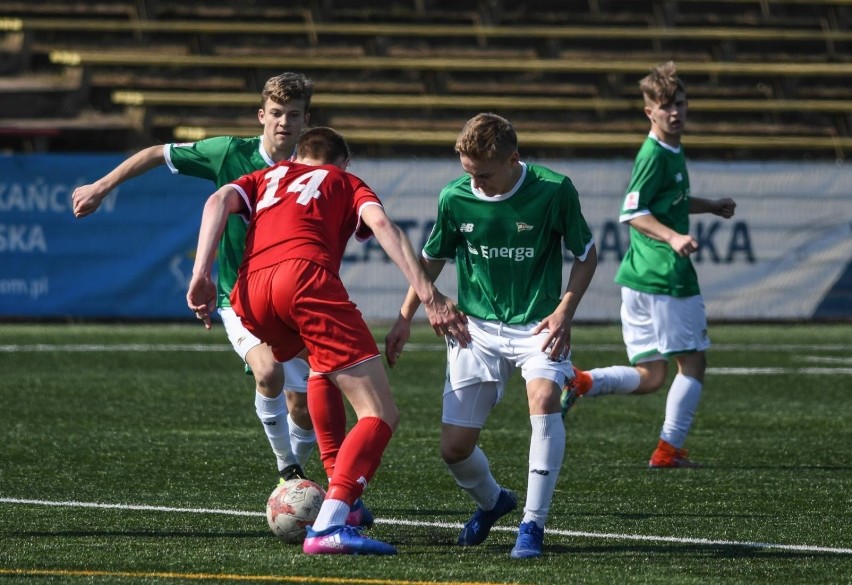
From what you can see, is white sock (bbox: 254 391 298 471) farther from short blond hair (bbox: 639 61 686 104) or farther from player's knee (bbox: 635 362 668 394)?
short blond hair (bbox: 639 61 686 104)

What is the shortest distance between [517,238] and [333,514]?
122 cm

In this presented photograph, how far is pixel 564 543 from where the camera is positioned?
18.2 ft

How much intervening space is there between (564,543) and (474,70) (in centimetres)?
1553

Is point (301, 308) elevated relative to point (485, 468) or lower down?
elevated

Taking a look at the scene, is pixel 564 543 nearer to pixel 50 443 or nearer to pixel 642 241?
pixel 642 241

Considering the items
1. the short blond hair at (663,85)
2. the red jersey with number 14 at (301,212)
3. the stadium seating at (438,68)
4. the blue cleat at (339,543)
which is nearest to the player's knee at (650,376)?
the short blond hair at (663,85)

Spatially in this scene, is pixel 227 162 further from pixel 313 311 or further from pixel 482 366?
pixel 482 366

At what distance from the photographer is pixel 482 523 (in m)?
5.53

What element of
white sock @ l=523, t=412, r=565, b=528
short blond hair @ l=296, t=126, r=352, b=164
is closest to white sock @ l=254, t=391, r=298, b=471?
short blond hair @ l=296, t=126, r=352, b=164

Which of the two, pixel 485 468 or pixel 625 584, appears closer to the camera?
pixel 625 584

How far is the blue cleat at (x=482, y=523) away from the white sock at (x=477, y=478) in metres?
0.02

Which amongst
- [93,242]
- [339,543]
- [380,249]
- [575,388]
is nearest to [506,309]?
[339,543]

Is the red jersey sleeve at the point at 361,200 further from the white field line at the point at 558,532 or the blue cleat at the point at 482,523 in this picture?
the white field line at the point at 558,532

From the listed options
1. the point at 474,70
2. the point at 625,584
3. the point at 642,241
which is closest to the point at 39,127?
the point at 474,70
